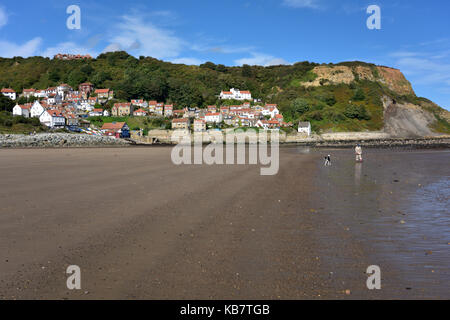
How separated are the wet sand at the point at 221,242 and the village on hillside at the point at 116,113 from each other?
8500 centimetres

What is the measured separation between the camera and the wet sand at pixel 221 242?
5000 millimetres

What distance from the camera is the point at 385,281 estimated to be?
5.19 meters

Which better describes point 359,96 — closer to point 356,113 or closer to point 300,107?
point 356,113

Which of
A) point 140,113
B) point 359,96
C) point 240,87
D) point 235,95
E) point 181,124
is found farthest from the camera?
point 240,87

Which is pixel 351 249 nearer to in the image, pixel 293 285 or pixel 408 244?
pixel 408 244

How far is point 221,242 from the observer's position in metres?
7.25

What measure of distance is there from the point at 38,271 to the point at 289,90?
6670 inches

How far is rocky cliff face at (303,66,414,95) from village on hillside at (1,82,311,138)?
1834 inches

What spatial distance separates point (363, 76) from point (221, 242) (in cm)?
19328

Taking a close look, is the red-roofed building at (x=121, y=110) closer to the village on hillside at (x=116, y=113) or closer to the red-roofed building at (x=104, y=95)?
the village on hillside at (x=116, y=113)

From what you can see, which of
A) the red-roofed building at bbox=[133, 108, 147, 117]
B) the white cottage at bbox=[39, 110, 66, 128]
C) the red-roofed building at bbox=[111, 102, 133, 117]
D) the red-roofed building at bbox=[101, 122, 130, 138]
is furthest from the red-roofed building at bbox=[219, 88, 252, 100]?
the white cottage at bbox=[39, 110, 66, 128]

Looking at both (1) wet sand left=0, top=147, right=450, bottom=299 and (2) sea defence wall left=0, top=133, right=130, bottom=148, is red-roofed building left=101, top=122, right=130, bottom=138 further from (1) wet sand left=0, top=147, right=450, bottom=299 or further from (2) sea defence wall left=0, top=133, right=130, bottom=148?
(1) wet sand left=0, top=147, right=450, bottom=299

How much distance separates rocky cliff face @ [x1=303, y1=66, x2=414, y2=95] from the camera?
559 feet

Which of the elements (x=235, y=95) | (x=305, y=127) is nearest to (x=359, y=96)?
(x=305, y=127)
